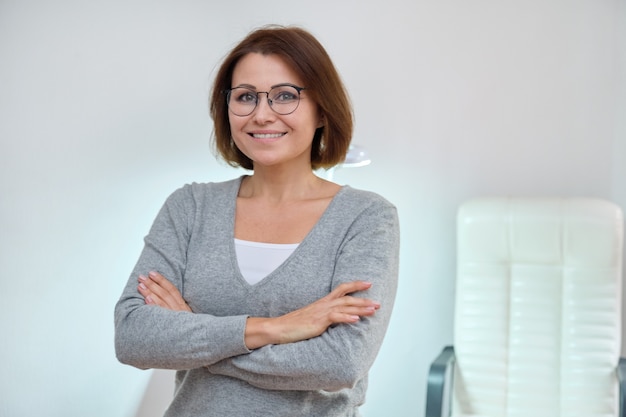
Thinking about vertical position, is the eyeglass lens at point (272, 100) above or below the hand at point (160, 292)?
above

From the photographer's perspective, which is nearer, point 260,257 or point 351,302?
point 351,302

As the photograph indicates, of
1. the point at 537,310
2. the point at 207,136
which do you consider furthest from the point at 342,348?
the point at 207,136

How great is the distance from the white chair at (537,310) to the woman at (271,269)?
1061 millimetres

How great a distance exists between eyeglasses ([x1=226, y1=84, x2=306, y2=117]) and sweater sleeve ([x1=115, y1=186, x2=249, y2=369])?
0.28 meters

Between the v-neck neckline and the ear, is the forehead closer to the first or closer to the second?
the ear

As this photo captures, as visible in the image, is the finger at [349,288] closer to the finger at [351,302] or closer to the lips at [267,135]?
the finger at [351,302]

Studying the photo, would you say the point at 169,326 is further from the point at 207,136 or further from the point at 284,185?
the point at 207,136

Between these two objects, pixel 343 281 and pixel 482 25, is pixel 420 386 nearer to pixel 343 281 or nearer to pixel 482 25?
pixel 482 25

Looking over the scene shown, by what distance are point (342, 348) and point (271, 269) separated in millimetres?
235

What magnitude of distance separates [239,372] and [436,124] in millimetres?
1795

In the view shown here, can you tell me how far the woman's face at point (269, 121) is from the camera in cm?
159

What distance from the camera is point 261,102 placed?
5.23 ft

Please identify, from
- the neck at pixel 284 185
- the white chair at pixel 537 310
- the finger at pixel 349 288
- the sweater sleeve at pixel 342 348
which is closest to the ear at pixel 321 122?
the neck at pixel 284 185

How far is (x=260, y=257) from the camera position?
1589mm
